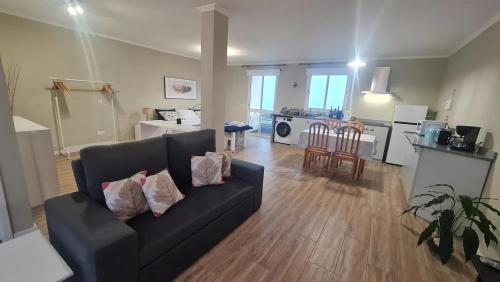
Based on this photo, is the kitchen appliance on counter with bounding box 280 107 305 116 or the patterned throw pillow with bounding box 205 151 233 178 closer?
the patterned throw pillow with bounding box 205 151 233 178

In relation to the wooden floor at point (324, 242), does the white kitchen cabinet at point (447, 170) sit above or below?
above

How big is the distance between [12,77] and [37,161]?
7.72ft

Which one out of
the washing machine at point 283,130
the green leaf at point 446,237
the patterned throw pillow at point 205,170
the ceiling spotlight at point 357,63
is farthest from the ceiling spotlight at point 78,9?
the ceiling spotlight at point 357,63

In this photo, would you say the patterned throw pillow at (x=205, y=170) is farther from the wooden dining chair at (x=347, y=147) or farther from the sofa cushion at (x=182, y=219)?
the wooden dining chair at (x=347, y=147)

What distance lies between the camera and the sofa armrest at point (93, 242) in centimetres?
111

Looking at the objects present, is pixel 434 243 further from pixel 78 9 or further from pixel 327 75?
pixel 78 9

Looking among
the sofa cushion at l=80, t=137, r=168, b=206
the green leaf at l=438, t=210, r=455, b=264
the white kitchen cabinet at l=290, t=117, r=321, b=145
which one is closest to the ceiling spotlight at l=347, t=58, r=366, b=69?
the white kitchen cabinet at l=290, t=117, r=321, b=145

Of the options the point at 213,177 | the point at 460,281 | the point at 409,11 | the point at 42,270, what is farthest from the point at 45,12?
the point at 460,281

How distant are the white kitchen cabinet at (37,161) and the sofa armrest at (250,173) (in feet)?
7.09

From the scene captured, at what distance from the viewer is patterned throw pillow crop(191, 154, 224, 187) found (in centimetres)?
218

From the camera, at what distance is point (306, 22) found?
2.95 metres

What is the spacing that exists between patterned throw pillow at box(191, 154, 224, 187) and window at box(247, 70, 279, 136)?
4940 millimetres

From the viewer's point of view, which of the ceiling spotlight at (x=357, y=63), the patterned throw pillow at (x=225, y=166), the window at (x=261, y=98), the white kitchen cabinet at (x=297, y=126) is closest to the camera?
the patterned throw pillow at (x=225, y=166)

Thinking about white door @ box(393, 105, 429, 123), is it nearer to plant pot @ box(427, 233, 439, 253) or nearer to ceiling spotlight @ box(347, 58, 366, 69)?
ceiling spotlight @ box(347, 58, 366, 69)
